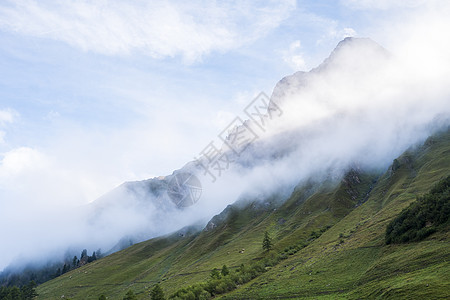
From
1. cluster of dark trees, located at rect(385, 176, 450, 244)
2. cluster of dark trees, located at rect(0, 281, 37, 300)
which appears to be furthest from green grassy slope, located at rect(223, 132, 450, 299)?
cluster of dark trees, located at rect(0, 281, 37, 300)

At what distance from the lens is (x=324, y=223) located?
15788cm

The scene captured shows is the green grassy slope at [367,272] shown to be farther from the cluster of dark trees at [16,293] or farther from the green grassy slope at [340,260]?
the cluster of dark trees at [16,293]

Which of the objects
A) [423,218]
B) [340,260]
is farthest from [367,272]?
[423,218]

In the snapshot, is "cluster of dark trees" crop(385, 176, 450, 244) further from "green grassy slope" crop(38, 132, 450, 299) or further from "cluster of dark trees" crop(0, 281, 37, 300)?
"cluster of dark trees" crop(0, 281, 37, 300)

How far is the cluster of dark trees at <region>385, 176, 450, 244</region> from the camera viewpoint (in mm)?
63844

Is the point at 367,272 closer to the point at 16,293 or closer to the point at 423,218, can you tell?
the point at 423,218

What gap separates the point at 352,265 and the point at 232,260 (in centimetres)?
8058

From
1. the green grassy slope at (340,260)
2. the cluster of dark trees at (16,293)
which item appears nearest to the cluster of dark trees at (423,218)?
the green grassy slope at (340,260)

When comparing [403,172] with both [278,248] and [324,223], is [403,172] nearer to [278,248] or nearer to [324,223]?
[324,223]

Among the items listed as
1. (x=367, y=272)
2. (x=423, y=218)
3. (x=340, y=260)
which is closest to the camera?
(x=367, y=272)

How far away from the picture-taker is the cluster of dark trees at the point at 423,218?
209ft

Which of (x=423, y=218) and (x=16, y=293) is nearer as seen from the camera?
(x=423, y=218)

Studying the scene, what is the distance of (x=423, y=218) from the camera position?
69188 mm

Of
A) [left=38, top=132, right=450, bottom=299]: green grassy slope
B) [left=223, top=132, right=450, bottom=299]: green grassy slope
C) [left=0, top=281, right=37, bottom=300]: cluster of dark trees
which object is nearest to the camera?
[left=223, top=132, right=450, bottom=299]: green grassy slope
